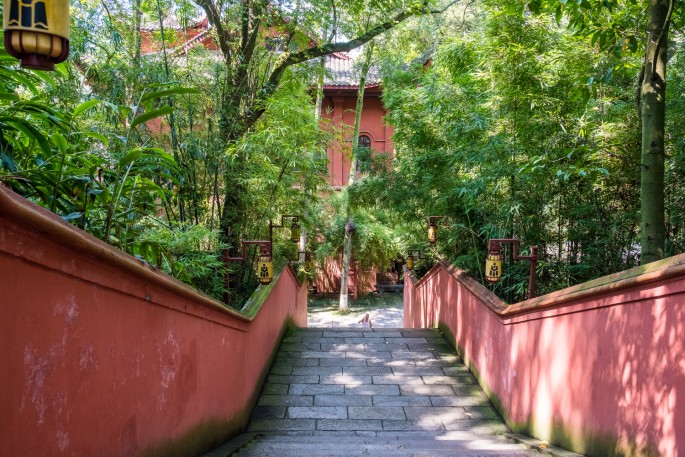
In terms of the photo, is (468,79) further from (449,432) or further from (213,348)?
(213,348)

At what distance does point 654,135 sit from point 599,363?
1.33m

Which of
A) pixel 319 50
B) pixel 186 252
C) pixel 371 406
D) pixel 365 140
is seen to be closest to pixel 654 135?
pixel 371 406

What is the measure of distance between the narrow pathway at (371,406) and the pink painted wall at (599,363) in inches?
14.4

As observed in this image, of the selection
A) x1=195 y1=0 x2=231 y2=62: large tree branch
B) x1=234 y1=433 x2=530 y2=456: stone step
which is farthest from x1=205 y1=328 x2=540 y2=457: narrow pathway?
x1=195 y1=0 x2=231 y2=62: large tree branch

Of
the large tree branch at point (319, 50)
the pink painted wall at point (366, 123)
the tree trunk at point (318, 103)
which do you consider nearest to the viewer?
the large tree branch at point (319, 50)

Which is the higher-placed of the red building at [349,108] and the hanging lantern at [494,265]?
the red building at [349,108]

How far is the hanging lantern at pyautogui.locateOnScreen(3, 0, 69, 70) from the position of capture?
1274 millimetres

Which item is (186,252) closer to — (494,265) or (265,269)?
(265,269)

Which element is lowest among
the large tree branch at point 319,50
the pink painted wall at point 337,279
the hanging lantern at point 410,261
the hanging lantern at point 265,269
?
the pink painted wall at point 337,279

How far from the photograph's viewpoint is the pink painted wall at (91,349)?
1310 mm

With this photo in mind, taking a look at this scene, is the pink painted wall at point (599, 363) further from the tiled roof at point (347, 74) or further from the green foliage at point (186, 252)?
the tiled roof at point (347, 74)

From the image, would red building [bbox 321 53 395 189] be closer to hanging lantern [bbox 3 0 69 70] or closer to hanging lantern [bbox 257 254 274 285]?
hanging lantern [bbox 257 254 274 285]

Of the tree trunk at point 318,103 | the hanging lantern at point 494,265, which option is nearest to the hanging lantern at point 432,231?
the tree trunk at point 318,103

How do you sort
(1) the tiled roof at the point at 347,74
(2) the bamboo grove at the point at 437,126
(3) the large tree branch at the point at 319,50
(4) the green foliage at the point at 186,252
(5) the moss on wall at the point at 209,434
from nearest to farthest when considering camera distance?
1. (5) the moss on wall at the point at 209,434
2. (4) the green foliage at the point at 186,252
3. (2) the bamboo grove at the point at 437,126
4. (3) the large tree branch at the point at 319,50
5. (1) the tiled roof at the point at 347,74
